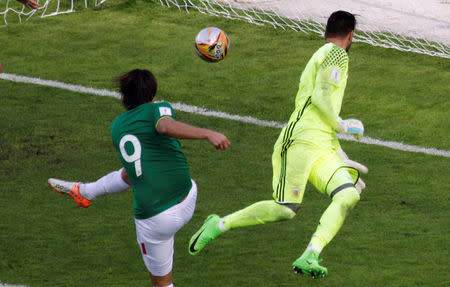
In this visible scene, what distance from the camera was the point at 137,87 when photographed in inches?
213

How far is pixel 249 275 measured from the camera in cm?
658

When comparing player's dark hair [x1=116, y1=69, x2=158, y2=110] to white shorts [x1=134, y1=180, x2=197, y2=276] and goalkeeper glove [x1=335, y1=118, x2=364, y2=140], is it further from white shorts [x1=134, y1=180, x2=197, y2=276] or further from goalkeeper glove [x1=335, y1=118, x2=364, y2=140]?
goalkeeper glove [x1=335, y1=118, x2=364, y2=140]

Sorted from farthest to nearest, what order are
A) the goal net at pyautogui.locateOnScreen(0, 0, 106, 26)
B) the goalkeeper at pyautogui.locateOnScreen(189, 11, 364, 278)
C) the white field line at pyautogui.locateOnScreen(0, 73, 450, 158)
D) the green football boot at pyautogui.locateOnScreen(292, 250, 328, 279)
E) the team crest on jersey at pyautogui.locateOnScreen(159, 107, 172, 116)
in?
1. the goal net at pyautogui.locateOnScreen(0, 0, 106, 26)
2. the white field line at pyautogui.locateOnScreen(0, 73, 450, 158)
3. the goalkeeper at pyautogui.locateOnScreen(189, 11, 364, 278)
4. the green football boot at pyautogui.locateOnScreen(292, 250, 328, 279)
5. the team crest on jersey at pyautogui.locateOnScreen(159, 107, 172, 116)

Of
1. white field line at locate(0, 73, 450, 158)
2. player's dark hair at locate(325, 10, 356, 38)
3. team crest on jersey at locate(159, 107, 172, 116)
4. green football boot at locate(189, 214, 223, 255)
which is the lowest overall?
white field line at locate(0, 73, 450, 158)

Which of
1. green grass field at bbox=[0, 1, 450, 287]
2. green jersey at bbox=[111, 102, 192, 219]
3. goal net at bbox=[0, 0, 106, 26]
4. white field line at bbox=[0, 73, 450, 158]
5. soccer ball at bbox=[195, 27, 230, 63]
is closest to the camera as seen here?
green jersey at bbox=[111, 102, 192, 219]

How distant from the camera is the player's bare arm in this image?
488 cm

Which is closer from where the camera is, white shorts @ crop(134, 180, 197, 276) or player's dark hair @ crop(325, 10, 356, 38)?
white shorts @ crop(134, 180, 197, 276)

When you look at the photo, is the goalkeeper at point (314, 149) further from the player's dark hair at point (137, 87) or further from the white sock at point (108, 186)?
the player's dark hair at point (137, 87)

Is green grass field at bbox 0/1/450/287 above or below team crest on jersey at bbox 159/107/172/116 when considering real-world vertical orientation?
below

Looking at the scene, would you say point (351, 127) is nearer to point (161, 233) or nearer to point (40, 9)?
point (161, 233)

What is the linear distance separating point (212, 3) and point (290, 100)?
3.84 metres

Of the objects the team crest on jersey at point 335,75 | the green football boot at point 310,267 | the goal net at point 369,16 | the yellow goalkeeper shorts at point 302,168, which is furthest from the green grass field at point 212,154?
the team crest on jersey at point 335,75

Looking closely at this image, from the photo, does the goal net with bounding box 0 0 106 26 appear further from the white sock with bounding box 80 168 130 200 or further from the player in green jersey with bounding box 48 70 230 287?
the player in green jersey with bounding box 48 70 230 287

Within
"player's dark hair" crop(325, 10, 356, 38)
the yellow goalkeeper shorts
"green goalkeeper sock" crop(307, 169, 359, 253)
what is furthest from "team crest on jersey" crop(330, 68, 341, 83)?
"green goalkeeper sock" crop(307, 169, 359, 253)
